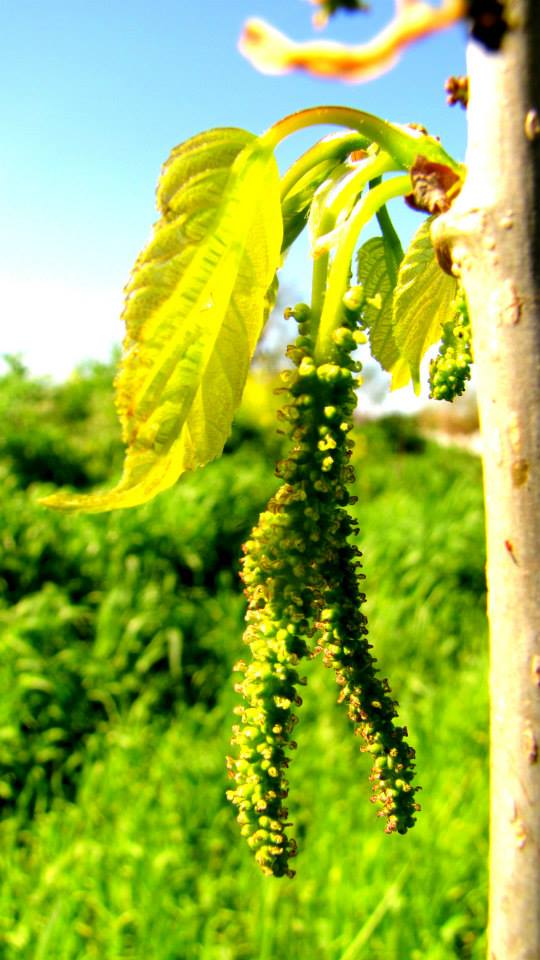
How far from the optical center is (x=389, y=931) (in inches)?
86.0

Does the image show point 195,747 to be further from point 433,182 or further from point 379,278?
point 433,182

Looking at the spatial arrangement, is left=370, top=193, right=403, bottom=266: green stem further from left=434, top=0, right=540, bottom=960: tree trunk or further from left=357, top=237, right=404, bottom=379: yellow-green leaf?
left=434, top=0, right=540, bottom=960: tree trunk

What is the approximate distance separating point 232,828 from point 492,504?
2.57 m

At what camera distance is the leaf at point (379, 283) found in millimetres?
693

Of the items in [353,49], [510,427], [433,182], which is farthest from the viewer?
[433,182]

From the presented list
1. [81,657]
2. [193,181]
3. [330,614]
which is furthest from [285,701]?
[81,657]

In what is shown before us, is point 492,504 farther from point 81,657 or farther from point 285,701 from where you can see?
point 81,657

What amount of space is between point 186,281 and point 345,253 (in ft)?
0.33

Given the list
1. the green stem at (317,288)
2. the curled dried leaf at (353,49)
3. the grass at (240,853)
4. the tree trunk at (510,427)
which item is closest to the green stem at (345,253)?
the green stem at (317,288)

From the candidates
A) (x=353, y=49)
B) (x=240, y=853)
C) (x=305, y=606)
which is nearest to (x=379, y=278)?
(x=305, y=606)

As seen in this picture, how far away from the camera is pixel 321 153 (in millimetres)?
589

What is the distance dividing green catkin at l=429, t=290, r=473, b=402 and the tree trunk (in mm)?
205

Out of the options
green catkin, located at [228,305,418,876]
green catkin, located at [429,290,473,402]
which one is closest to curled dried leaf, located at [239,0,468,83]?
green catkin, located at [228,305,418,876]

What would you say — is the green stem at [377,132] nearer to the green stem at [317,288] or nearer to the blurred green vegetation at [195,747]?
the green stem at [317,288]
